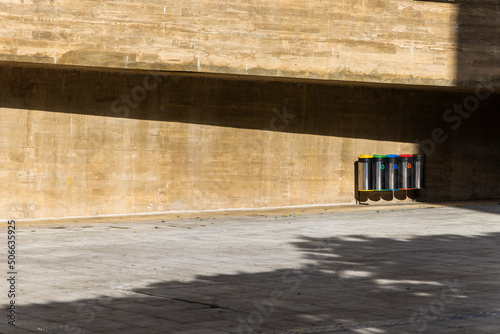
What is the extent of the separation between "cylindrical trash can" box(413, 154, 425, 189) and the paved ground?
171 inches

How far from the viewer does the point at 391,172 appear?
21.8 m

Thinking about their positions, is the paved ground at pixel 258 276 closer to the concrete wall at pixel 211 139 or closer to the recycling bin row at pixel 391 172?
the concrete wall at pixel 211 139

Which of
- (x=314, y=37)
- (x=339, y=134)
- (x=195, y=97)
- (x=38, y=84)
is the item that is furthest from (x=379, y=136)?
(x=38, y=84)

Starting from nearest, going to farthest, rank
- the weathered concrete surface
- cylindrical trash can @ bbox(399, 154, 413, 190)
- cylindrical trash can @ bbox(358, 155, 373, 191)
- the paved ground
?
1. the paved ground
2. the weathered concrete surface
3. cylindrical trash can @ bbox(358, 155, 373, 191)
4. cylindrical trash can @ bbox(399, 154, 413, 190)

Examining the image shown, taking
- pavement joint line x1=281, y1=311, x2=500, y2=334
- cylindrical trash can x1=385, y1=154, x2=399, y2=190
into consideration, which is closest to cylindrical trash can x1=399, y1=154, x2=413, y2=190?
cylindrical trash can x1=385, y1=154, x2=399, y2=190

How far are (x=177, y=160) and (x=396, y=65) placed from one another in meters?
6.27

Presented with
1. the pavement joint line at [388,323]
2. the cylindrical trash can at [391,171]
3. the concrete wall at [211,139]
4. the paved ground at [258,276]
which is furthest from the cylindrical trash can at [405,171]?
the pavement joint line at [388,323]

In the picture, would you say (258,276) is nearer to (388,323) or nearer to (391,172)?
(388,323)

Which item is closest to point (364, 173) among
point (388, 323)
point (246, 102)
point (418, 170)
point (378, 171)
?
point (378, 171)

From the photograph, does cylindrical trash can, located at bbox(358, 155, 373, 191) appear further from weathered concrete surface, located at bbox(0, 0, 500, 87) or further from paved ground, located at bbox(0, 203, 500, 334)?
paved ground, located at bbox(0, 203, 500, 334)

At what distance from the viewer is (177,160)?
19391mm

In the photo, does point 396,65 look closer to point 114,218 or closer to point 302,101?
point 302,101

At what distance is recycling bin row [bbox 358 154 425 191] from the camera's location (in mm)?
21453

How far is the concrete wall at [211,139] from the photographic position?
18016 millimetres
